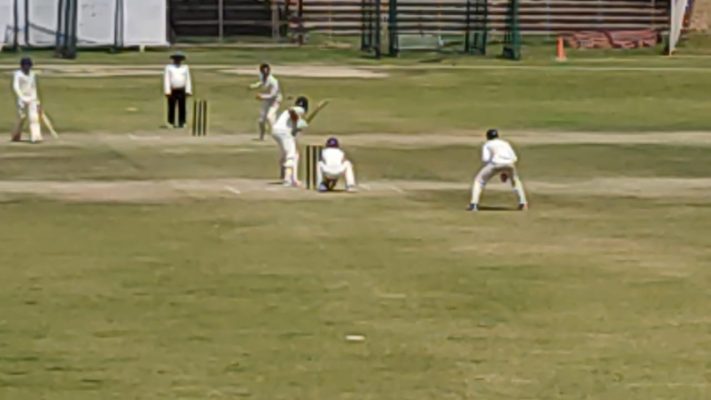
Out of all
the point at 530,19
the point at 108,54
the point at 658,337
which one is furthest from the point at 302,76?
the point at 658,337

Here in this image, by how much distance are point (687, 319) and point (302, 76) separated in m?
37.7

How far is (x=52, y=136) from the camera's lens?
3412 cm

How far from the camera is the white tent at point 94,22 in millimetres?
63312

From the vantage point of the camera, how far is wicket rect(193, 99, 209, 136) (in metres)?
35.6

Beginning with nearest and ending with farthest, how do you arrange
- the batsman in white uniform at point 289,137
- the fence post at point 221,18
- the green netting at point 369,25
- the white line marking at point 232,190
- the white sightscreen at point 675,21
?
the white line marking at point 232,190
the batsman in white uniform at point 289,137
the green netting at point 369,25
the white sightscreen at point 675,21
the fence post at point 221,18

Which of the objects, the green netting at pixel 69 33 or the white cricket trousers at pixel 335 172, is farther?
the green netting at pixel 69 33

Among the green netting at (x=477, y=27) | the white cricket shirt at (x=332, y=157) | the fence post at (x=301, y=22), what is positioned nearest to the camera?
the white cricket shirt at (x=332, y=157)

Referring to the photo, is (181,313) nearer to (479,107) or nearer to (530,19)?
(479,107)

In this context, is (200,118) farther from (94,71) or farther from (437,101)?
(94,71)

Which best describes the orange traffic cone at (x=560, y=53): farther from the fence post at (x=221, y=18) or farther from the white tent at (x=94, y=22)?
the white tent at (x=94, y=22)

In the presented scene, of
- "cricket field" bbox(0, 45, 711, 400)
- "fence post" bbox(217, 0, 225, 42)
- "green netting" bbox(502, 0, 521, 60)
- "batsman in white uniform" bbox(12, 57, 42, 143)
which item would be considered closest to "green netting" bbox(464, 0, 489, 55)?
"green netting" bbox(502, 0, 521, 60)

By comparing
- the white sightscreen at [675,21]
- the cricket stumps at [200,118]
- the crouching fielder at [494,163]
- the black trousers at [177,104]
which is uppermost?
the white sightscreen at [675,21]

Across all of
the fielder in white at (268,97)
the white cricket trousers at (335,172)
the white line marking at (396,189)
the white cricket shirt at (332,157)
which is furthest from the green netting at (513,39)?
the white cricket shirt at (332,157)

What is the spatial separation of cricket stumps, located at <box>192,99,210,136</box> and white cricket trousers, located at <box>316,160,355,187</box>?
35.3ft
